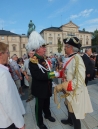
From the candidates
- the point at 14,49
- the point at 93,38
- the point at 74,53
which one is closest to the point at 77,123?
the point at 74,53

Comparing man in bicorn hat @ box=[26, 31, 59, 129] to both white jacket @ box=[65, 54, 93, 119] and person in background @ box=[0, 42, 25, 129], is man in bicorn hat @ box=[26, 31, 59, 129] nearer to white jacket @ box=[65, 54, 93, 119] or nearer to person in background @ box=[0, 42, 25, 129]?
white jacket @ box=[65, 54, 93, 119]

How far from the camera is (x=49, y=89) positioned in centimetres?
245

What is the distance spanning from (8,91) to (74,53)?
118 centimetres

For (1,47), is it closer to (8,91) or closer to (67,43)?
(8,91)

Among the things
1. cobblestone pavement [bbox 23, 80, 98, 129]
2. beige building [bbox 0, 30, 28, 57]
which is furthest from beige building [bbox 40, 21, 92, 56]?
cobblestone pavement [bbox 23, 80, 98, 129]

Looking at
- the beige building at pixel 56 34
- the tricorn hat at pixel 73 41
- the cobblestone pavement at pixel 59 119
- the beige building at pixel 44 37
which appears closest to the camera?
the tricorn hat at pixel 73 41

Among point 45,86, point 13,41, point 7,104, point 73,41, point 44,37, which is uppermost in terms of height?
point 44,37

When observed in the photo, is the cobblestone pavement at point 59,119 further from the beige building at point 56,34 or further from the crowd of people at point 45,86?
the beige building at point 56,34

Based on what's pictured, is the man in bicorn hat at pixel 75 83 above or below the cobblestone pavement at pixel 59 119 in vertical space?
above

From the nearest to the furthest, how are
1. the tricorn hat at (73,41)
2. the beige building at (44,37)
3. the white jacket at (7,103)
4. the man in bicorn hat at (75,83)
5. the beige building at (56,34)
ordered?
the white jacket at (7,103)
the man in bicorn hat at (75,83)
the tricorn hat at (73,41)
the beige building at (44,37)
the beige building at (56,34)

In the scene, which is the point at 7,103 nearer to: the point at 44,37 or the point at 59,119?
the point at 59,119

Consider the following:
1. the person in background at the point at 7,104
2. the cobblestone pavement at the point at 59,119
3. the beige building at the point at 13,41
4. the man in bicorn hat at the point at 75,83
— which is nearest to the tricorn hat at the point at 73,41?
the man in bicorn hat at the point at 75,83

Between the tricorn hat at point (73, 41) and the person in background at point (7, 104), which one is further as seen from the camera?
the tricorn hat at point (73, 41)

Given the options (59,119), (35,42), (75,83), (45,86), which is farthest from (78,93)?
(59,119)
